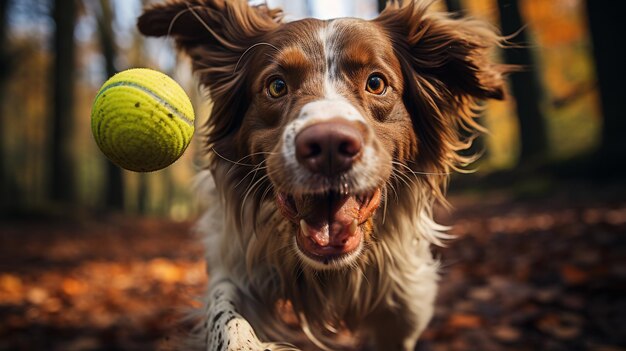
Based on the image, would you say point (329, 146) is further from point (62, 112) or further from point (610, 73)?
point (62, 112)

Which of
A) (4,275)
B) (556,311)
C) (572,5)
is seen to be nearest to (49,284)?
(4,275)

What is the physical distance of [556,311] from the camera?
368 centimetres

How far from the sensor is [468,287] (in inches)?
180

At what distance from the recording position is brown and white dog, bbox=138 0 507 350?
2.26 metres

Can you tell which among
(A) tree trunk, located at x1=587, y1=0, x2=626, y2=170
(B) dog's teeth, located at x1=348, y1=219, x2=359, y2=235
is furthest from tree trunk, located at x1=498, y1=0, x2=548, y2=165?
(B) dog's teeth, located at x1=348, y1=219, x2=359, y2=235

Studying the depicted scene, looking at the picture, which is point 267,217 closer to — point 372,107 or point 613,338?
point 372,107

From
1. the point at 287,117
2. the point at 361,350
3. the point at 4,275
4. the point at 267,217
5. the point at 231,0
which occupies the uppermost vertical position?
the point at 231,0

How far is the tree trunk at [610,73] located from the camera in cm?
786

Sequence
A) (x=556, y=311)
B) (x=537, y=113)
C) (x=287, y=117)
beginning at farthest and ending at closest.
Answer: (x=537, y=113), (x=556, y=311), (x=287, y=117)

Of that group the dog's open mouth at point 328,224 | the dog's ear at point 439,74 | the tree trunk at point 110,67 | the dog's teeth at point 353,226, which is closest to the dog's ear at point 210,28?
the dog's ear at point 439,74

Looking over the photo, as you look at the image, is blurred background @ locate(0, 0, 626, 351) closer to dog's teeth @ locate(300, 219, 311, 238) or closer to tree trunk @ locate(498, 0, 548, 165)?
tree trunk @ locate(498, 0, 548, 165)

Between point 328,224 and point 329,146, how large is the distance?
0.42 meters

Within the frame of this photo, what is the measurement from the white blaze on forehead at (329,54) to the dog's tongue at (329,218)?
46cm

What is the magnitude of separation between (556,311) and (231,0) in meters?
2.91
